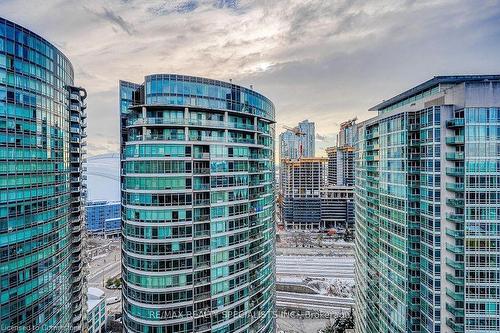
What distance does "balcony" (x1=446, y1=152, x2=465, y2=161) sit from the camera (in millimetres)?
36969

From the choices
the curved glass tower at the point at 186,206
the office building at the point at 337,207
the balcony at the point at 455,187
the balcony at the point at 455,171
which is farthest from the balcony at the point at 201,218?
the office building at the point at 337,207

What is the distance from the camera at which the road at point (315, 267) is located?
373 feet

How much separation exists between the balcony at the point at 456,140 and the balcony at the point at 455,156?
4.19 feet

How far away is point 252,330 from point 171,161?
89.7ft

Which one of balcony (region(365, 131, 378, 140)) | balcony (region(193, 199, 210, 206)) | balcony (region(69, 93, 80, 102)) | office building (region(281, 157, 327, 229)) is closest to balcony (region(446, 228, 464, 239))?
balcony (region(365, 131, 378, 140))

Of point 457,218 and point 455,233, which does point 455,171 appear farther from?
point 455,233

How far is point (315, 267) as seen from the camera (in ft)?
402

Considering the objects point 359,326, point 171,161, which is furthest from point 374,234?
point 171,161

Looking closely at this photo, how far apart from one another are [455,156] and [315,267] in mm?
94281

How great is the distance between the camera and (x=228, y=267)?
41.0 metres

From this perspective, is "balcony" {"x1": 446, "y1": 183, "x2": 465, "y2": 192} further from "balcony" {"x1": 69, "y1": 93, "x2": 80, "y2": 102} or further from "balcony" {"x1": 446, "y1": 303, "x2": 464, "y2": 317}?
"balcony" {"x1": 69, "y1": 93, "x2": 80, "y2": 102}

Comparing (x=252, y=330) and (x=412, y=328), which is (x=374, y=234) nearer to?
(x=412, y=328)

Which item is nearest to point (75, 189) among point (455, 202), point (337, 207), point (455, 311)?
point (455, 202)

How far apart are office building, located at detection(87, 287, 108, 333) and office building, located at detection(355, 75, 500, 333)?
61.5 meters
